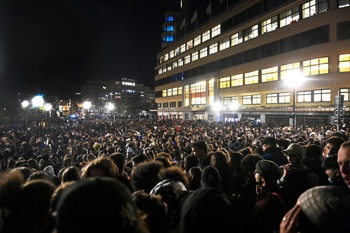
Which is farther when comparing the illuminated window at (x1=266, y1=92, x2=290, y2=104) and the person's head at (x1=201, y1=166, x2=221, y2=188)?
the illuminated window at (x1=266, y1=92, x2=290, y2=104)

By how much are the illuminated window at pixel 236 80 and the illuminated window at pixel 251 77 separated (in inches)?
49.6

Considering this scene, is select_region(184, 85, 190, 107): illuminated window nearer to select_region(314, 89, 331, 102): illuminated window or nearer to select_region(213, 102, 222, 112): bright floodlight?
select_region(213, 102, 222, 112): bright floodlight

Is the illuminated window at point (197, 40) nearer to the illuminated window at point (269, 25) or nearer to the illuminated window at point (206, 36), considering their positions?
the illuminated window at point (206, 36)

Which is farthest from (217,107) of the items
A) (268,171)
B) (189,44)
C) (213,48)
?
(268,171)

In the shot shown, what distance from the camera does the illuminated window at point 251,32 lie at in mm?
44688

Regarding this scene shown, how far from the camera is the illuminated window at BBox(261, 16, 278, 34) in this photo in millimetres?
40688

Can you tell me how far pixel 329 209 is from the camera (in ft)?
6.01

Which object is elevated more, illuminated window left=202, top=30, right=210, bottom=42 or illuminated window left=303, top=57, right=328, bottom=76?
illuminated window left=202, top=30, right=210, bottom=42

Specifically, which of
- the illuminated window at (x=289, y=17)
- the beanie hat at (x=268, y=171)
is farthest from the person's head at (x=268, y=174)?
the illuminated window at (x=289, y=17)

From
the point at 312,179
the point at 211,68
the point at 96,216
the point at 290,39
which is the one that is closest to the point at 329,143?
the point at 312,179

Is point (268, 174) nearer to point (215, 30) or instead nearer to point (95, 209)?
point (95, 209)

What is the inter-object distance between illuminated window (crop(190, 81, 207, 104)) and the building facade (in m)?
0.22

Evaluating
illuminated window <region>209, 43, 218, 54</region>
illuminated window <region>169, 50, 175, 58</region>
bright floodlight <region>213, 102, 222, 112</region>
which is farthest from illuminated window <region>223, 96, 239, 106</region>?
illuminated window <region>169, 50, 175, 58</region>

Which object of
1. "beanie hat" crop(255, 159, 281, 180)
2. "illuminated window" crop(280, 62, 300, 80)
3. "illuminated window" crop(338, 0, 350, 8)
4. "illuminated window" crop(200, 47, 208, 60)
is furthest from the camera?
"illuminated window" crop(200, 47, 208, 60)
